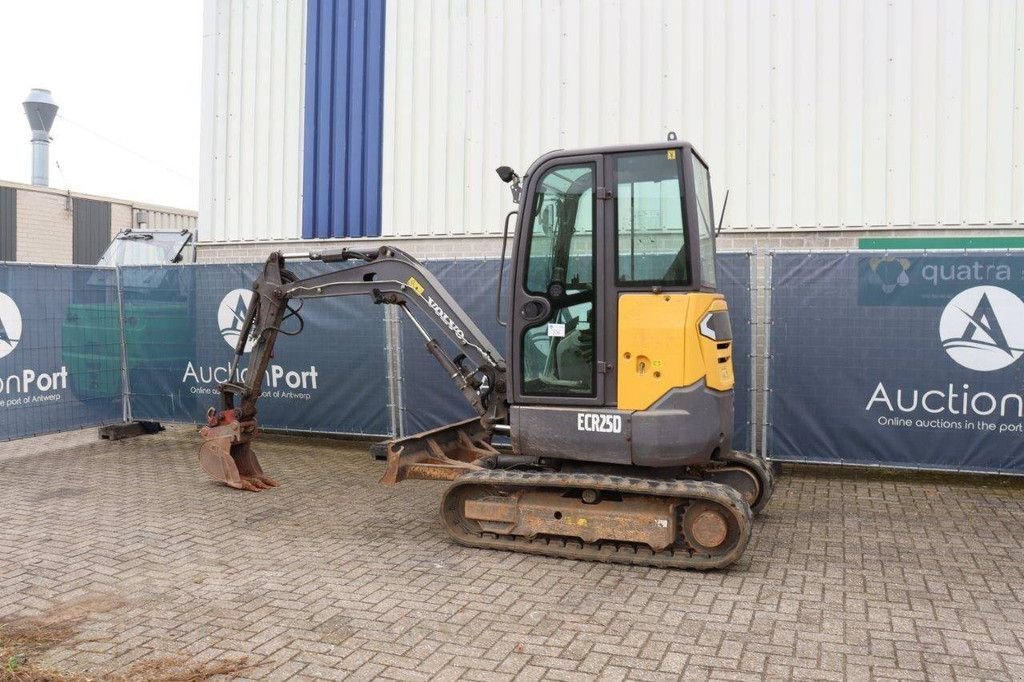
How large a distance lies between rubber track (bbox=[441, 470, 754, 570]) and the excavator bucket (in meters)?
2.61

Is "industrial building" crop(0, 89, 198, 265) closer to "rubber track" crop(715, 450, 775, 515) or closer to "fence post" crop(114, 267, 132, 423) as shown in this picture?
"fence post" crop(114, 267, 132, 423)

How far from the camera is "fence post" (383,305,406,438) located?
32.2 feet

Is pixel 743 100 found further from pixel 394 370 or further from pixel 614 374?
pixel 614 374

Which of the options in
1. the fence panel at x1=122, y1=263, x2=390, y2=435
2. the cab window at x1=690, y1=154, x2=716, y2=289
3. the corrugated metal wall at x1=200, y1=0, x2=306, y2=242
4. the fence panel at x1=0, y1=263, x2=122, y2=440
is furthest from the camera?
the corrugated metal wall at x1=200, y1=0, x2=306, y2=242

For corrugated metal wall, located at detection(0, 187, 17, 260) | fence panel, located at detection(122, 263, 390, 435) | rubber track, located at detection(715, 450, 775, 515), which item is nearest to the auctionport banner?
rubber track, located at detection(715, 450, 775, 515)

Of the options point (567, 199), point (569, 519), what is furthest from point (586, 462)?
point (567, 199)

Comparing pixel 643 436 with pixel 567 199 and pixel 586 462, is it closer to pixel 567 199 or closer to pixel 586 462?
pixel 586 462

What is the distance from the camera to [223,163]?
1212cm

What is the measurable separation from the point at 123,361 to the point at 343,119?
4294 millimetres

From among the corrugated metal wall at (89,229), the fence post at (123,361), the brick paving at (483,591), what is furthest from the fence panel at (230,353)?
the corrugated metal wall at (89,229)

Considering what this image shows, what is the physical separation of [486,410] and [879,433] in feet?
13.2

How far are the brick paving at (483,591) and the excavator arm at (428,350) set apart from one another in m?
0.48

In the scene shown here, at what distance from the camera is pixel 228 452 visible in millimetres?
8039

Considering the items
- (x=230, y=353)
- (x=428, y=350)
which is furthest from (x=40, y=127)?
(x=428, y=350)
